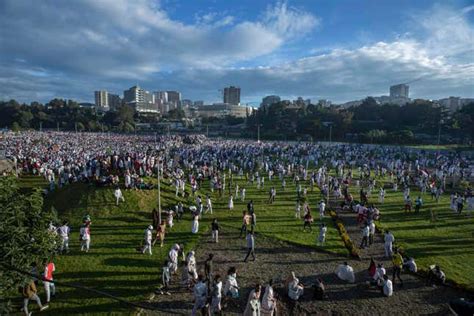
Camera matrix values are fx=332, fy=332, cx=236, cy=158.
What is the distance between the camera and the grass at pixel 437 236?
13.1 m

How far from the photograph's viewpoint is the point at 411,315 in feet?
32.1

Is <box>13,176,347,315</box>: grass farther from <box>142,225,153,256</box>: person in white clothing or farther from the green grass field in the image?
<box>142,225,153,256</box>: person in white clothing

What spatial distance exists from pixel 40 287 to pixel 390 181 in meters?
30.6

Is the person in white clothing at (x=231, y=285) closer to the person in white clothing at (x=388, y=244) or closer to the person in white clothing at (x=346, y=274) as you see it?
the person in white clothing at (x=346, y=274)

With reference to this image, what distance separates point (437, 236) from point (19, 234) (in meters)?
17.7

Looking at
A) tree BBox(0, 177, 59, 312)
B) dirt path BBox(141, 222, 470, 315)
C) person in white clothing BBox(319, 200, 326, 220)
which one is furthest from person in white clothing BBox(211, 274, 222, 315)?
person in white clothing BBox(319, 200, 326, 220)

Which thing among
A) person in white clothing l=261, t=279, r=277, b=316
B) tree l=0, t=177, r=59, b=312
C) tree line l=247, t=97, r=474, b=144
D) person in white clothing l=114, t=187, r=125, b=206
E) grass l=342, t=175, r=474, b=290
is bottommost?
grass l=342, t=175, r=474, b=290

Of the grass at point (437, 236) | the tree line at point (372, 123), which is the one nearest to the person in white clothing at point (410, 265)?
the grass at point (437, 236)

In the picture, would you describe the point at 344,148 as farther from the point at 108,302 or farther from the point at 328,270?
the point at 108,302

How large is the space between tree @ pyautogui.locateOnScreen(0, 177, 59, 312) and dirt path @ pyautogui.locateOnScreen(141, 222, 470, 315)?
11.7ft

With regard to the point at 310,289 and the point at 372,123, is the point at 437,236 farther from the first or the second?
the point at 372,123

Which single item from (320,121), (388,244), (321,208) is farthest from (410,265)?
(320,121)

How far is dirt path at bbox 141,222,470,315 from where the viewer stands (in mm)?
9961

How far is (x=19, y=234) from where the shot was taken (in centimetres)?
778
